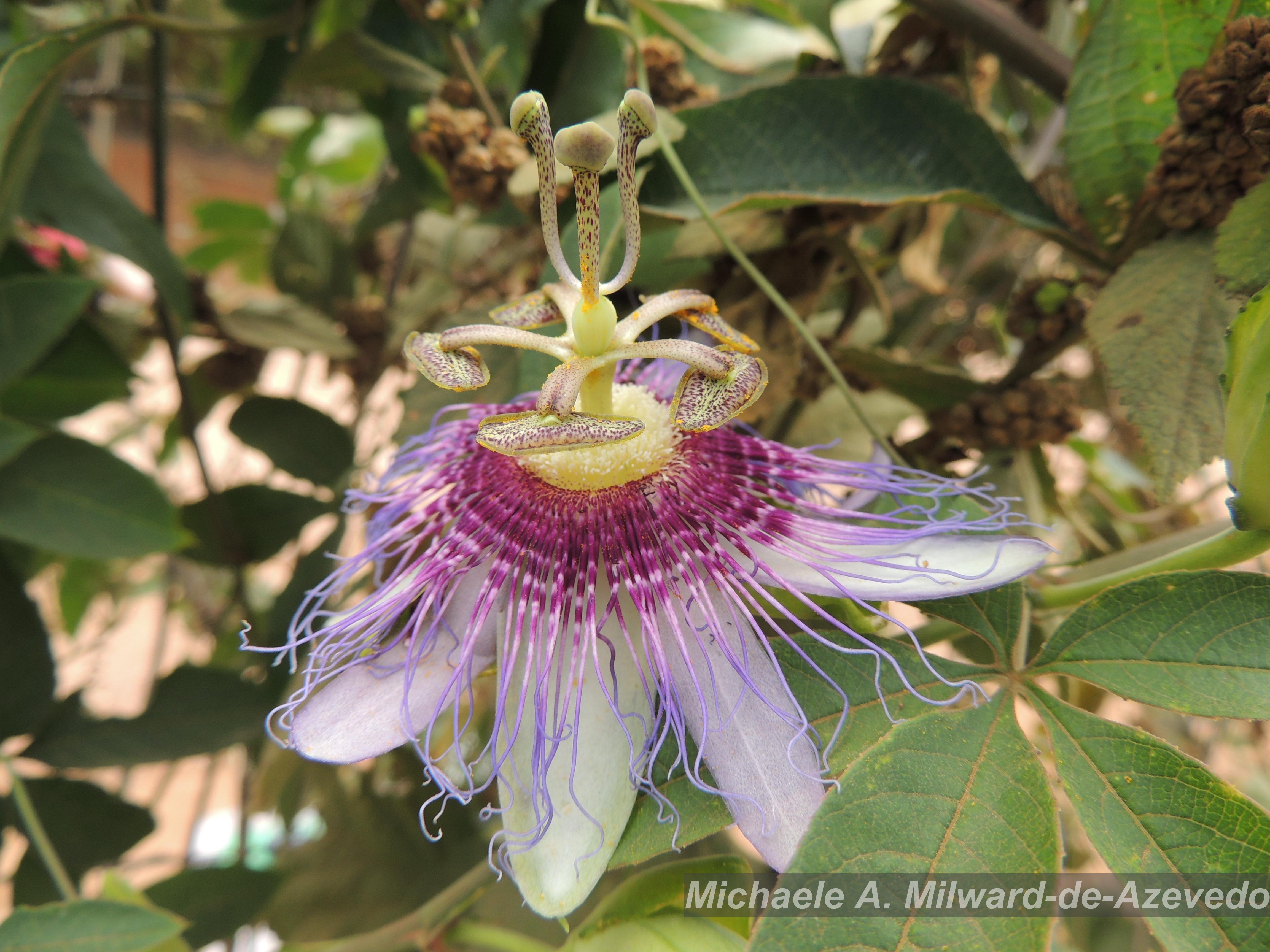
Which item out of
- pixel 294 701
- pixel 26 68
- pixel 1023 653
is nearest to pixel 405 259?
pixel 26 68

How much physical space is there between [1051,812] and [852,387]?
1.62 ft

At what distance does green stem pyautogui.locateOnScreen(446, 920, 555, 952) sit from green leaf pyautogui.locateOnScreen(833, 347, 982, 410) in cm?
60

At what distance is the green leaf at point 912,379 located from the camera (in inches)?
33.2

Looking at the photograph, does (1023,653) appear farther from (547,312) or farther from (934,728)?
(547,312)

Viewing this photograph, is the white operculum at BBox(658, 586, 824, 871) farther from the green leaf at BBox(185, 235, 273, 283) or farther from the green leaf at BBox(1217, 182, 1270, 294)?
the green leaf at BBox(185, 235, 273, 283)

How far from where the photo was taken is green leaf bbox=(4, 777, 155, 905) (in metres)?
1.01

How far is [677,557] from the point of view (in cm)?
65

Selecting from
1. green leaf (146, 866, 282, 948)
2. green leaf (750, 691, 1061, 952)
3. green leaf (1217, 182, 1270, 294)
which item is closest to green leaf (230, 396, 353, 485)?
green leaf (146, 866, 282, 948)

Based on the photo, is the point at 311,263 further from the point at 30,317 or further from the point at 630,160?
the point at 630,160

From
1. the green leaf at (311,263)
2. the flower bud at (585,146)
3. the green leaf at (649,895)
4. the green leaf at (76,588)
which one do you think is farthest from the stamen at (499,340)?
the green leaf at (76,588)

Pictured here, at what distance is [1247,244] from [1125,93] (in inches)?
7.5

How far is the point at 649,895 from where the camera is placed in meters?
0.64

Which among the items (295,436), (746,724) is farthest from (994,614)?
(295,436)

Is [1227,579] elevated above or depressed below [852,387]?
above
